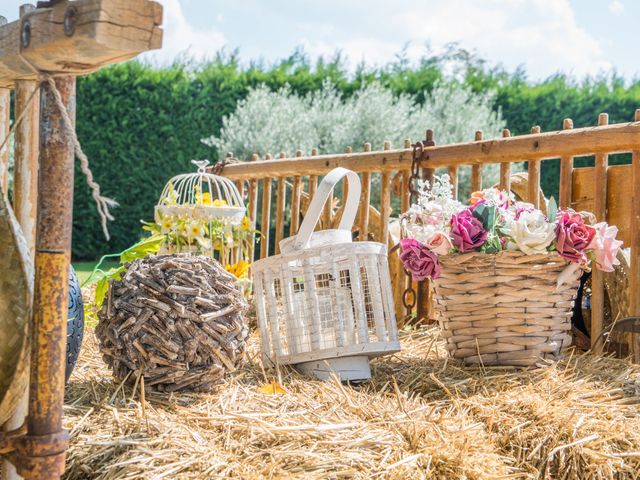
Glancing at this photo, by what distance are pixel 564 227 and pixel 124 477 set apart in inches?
67.2

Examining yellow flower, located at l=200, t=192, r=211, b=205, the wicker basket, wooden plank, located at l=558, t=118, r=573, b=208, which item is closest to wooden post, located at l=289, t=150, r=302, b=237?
yellow flower, located at l=200, t=192, r=211, b=205

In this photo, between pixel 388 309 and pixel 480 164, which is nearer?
pixel 388 309

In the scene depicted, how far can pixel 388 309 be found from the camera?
8.57 ft

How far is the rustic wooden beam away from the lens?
1.19 m

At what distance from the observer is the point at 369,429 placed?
1834 millimetres

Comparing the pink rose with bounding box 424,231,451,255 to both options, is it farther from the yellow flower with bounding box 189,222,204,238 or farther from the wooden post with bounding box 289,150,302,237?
the wooden post with bounding box 289,150,302,237

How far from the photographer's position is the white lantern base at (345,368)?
2510 millimetres

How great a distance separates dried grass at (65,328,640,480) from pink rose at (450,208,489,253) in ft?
1.57

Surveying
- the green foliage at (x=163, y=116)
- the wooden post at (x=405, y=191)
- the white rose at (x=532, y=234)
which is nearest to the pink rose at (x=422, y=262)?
the white rose at (x=532, y=234)

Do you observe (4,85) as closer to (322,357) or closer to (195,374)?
(195,374)

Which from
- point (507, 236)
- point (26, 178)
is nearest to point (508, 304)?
point (507, 236)

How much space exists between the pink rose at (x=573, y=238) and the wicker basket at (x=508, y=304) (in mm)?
41

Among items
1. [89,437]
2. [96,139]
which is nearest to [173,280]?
[89,437]

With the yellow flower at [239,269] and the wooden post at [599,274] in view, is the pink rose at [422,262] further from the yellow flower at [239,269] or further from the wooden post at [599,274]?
the yellow flower at [239,269]
